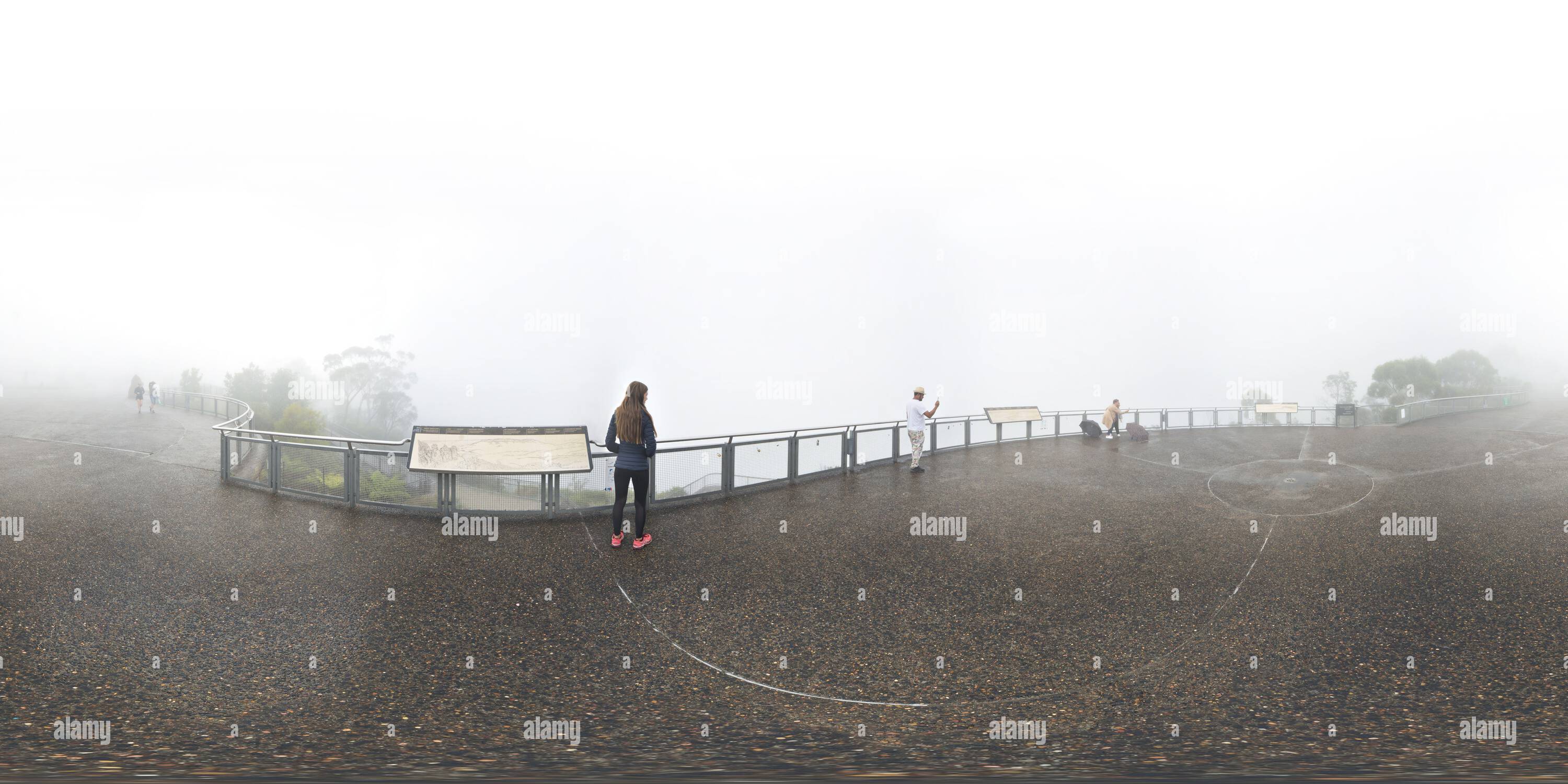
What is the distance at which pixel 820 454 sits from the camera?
11977mm

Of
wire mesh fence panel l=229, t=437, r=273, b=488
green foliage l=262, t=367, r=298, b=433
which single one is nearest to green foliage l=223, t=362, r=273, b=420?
green foliage l=262, t=367, r=298, b=433

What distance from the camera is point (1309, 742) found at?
351cm

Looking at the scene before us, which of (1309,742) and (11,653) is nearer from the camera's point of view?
(1309,742)

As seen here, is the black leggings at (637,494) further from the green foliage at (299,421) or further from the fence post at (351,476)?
the green foliage at (299,421)

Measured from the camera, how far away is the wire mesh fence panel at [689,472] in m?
8.99

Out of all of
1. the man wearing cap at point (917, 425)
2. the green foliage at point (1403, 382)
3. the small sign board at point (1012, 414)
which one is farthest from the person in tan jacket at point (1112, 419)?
the green foliage at point (1403, 382)

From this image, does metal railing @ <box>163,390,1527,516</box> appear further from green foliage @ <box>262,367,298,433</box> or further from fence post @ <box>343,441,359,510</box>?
green foliage @ <box>262,367,298,433</box>

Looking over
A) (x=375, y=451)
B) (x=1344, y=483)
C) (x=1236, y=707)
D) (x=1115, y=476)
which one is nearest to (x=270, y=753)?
(x=1236, y=707)

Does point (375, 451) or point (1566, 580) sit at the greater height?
point (375, 451)

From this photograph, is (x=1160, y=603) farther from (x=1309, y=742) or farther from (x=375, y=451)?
(x=375, y=451)

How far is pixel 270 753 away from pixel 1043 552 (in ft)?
23.0

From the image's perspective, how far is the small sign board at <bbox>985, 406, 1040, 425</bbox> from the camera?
701 inches

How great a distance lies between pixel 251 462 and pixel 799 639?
35.9 ft

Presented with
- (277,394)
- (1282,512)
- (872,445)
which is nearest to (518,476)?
(872,445)
